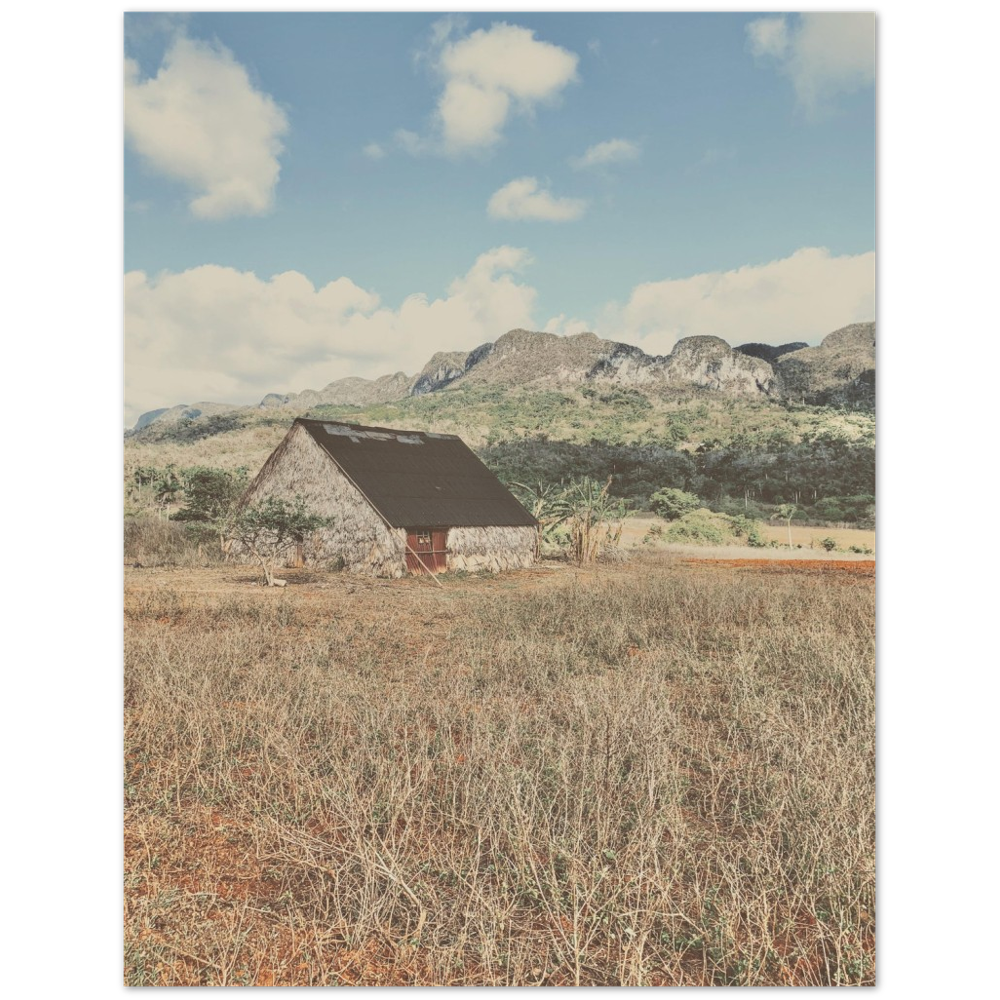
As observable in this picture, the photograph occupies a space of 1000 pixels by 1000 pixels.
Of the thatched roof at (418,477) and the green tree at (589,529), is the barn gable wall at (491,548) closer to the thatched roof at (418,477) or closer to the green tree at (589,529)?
the thatched roof at (418,477)

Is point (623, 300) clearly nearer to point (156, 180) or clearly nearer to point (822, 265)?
point (822, 265)

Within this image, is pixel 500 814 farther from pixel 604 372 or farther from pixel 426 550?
pixel 604 372

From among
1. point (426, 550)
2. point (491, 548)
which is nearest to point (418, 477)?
point (426, 550)

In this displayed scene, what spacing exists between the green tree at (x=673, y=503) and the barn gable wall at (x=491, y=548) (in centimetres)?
863

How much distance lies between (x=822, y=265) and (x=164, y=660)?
10.2m

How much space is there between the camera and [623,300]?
11.0m

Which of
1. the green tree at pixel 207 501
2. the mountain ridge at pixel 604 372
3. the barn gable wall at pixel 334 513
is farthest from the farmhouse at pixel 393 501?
the mountain ridge at pixel 604 372

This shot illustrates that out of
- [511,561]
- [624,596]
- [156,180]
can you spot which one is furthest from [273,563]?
[156,180]

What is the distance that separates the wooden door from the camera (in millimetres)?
19016

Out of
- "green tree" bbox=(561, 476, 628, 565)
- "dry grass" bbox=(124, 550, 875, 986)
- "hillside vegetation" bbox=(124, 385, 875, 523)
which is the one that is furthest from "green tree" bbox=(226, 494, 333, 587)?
"dry grass" bbox=(124, 550, 875, 986)

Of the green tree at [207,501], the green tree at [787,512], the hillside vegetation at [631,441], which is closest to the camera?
the green tree at [207,501]

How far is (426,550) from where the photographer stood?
1955 centimetres

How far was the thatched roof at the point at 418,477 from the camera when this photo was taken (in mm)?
19391

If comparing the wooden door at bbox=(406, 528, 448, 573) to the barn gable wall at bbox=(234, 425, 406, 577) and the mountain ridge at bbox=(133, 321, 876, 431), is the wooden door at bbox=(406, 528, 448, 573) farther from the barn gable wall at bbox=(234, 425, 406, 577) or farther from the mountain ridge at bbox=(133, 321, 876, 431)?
the mountain ridge at bbox=(133, 321, 876, 431)
